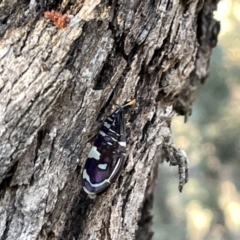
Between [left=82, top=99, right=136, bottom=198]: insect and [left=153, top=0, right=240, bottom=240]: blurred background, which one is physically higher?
[left=153, top=0, right=240, bottom=240]: blurred background

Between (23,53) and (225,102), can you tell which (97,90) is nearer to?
(23,53)

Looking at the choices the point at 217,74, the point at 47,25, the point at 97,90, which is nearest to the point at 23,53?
the point at 47,25

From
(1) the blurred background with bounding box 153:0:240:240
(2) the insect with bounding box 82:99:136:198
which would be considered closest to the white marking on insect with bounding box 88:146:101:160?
(2) the insect with bounding box 82:99:136:198

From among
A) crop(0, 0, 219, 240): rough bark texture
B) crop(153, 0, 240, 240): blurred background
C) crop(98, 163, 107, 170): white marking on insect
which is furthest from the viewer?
crop(153, 0, 240, 240): blurred background

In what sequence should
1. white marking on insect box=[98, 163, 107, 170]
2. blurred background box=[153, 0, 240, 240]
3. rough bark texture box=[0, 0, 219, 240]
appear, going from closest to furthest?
rough bark texture box=[0, 0, 219, 240], white marking on insect box=[98, 163, 107, 170], blurred background box=[153, 0, 240, 240]

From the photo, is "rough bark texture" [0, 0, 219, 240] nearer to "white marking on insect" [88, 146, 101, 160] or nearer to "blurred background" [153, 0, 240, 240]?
"white marking on insect" [88, 146, 101, 160]

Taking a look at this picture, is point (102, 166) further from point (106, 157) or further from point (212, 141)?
point (212, 141)
